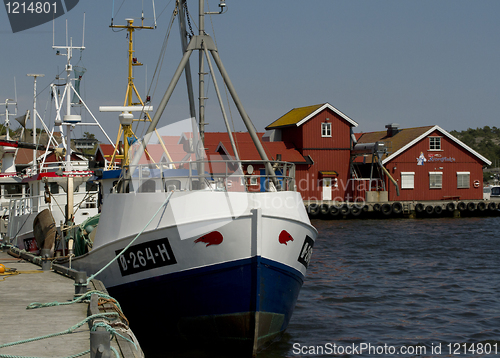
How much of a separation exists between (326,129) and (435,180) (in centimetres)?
988

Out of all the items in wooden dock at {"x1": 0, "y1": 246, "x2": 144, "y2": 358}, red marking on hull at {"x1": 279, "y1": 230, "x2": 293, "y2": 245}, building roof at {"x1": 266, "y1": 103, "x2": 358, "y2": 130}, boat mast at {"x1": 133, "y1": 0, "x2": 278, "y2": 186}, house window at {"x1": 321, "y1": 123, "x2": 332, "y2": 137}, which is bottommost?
wooden dock at {"x1": 0, "y1": 246, "x2": 144, "y2": 358}

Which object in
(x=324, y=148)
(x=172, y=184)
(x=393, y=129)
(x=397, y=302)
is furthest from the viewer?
(x=393, y=129)

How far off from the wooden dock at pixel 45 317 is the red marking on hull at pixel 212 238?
167cm

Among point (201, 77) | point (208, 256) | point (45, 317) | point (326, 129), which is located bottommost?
point (45, 317)

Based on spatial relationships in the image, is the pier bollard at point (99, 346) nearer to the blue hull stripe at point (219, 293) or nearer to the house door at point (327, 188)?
the blue hull stripe at point (219, 293)

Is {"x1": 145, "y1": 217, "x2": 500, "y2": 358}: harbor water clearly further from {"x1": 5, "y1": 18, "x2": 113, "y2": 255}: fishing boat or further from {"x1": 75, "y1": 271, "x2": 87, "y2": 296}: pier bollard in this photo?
{"x1": 5, "y1": 18, "x2": 113, "y2": 255}: fishing boat

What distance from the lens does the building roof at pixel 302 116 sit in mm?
41272

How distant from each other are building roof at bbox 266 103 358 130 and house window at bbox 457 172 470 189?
391 inches

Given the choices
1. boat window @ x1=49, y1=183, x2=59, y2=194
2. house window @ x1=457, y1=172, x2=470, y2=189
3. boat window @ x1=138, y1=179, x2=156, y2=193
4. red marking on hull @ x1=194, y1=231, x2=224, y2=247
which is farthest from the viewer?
house window @ x1=457, y1=172, x2=470, y2=189

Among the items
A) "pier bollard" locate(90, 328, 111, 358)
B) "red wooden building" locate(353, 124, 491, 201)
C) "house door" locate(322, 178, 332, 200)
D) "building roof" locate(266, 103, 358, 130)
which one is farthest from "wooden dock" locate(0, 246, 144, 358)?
"red wooden building" locate(353, 124, 491, 201)

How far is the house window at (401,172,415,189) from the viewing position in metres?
42.6

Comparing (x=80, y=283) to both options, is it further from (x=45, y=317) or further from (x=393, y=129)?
(x=393, y=129)

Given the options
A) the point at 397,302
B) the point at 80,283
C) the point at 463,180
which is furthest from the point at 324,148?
the point at 80,283

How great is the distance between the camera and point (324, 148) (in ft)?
136
